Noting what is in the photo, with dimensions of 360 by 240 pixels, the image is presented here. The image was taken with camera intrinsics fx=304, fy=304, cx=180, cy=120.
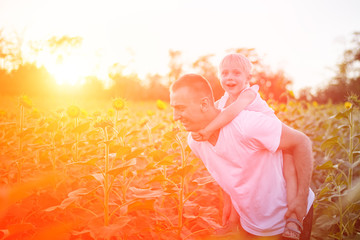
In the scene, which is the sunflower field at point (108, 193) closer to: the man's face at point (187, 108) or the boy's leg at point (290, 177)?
the man's face at point (187, 108)

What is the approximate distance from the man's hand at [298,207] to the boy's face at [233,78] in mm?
951

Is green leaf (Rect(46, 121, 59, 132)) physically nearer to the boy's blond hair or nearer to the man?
the man

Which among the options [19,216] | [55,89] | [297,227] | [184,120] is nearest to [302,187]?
[297,227]

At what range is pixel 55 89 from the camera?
9.86m

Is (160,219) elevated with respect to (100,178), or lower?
lower

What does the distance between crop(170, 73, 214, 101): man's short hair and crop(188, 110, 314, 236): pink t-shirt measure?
0.24 m

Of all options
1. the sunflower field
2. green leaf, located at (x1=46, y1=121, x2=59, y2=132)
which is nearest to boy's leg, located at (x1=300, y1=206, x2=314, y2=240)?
the sunflower field

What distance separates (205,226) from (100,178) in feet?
3.09

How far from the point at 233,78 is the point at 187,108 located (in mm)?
683

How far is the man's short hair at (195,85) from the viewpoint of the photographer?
180 cm

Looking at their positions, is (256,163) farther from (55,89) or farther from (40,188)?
(55,89)

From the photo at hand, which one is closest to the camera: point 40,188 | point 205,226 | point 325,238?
point 205,226

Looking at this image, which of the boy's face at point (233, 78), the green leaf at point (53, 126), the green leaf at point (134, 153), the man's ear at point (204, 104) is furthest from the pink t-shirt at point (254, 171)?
the green leaf at point (53, 126)

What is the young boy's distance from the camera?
1.78 meters
